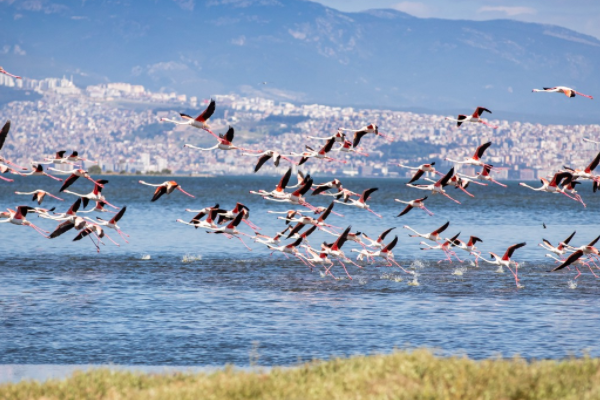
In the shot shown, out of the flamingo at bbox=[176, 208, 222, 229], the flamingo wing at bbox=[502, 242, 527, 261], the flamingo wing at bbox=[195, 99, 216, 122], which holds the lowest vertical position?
the flamingo at bbox=[176, 208, 222, 229]

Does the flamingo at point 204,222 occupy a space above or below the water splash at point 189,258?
above

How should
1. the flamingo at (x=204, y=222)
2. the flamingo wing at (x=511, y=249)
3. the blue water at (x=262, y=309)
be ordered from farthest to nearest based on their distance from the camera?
the flamingo at (x=204, y=222) < the flamingo wing at (x=511, y=249) < the blue water at (x=262, y=309)

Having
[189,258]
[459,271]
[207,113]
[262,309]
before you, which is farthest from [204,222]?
[189,258]

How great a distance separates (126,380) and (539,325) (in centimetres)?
1338

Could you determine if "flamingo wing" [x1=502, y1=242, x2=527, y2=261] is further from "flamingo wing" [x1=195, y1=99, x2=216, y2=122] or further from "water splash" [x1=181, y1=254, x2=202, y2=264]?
"water splash" [x1=181, y1=254, x2=202, y2=264]

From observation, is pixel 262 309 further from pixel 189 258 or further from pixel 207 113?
pixel 189 258

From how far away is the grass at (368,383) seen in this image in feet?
38.8

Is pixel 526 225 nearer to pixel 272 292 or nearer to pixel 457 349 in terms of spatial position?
pixel 272 292

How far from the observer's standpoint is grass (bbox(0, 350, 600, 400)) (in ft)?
38.8

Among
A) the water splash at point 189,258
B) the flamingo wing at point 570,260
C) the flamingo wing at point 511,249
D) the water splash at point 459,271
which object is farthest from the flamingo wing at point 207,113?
the water splash at point 189,258

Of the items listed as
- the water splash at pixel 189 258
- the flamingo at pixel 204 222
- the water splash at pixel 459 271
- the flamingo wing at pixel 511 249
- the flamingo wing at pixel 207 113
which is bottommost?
the water splash at pixel 189 258

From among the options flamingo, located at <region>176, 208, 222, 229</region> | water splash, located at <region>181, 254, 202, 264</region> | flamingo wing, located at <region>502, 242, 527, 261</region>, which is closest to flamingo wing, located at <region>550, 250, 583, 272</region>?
flamingo wing, located at <region>502, 242, 527, 261</region>

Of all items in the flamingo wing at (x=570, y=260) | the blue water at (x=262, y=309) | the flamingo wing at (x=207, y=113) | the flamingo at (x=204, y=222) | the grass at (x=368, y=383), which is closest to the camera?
the grass at (x=368, y=383)

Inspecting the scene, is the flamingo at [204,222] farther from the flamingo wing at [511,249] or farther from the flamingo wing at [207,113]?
the flamingo wing at [511,249]
